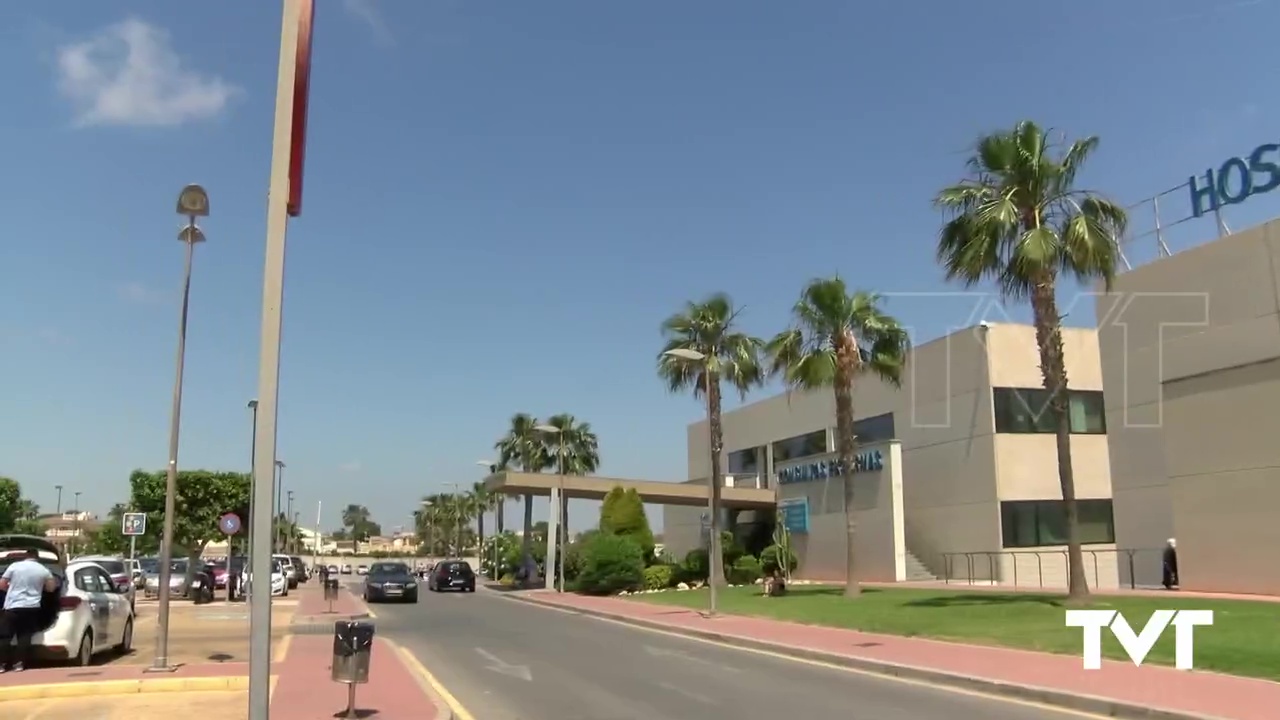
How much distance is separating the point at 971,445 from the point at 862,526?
612cm

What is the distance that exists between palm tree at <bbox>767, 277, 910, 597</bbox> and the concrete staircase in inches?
383

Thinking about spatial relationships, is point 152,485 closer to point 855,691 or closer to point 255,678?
point 855,691

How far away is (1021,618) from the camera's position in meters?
20.5

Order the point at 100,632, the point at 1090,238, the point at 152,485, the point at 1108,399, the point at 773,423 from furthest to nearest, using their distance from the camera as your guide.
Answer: the point at 152,485 < the point at 773,423 < the point at 1108,399 < the point at 1090,238 < the point at 100,632

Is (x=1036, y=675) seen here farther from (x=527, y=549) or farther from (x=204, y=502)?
(x=204, y=502)

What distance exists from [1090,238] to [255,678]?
2153cm

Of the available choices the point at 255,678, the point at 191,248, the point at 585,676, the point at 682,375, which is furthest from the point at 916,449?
the point at 255,678

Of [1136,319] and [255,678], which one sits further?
[1136,319]

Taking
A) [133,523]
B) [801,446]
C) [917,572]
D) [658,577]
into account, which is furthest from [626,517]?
[133,523]

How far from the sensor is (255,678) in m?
6.16

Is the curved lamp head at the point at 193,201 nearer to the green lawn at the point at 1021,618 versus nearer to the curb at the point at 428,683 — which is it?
the curb at the point at 428,683

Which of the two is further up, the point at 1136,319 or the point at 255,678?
the point at 1136,319

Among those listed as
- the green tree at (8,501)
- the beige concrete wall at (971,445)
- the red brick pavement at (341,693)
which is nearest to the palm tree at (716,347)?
the beige concrete wall at (971,445)

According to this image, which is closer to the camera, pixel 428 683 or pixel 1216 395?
pixel 428 683
